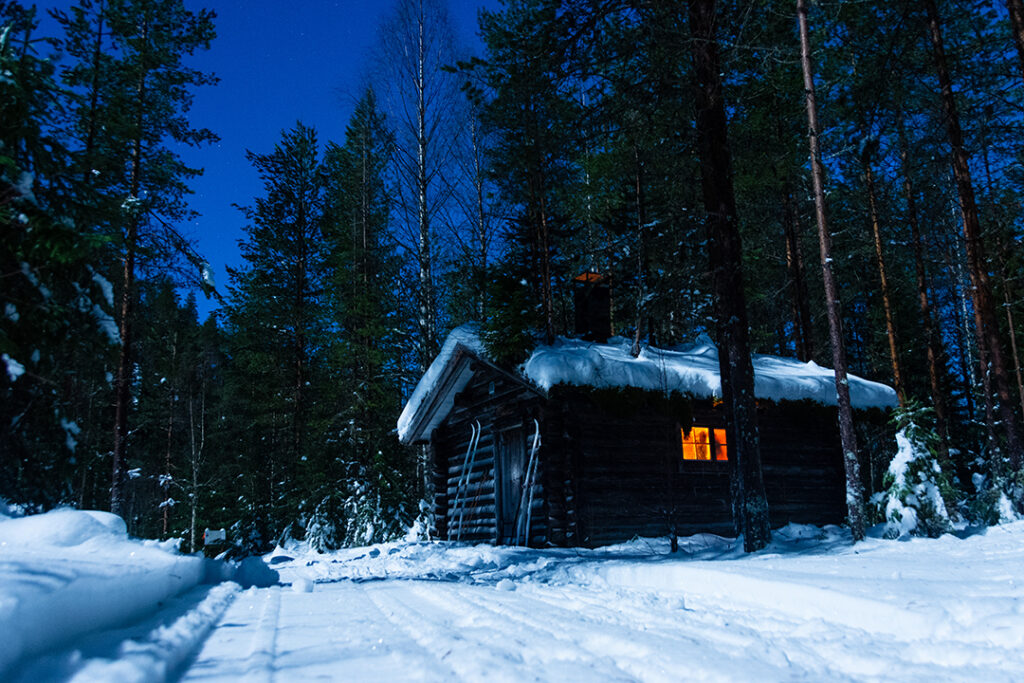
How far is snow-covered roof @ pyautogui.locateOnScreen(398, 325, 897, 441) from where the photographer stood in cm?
1174

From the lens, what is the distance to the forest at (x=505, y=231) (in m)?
8.84

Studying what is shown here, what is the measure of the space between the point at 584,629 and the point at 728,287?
269 inches

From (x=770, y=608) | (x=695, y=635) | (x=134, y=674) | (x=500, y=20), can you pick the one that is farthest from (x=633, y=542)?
(x=500, y=20)

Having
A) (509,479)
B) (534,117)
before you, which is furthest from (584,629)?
(509,479)

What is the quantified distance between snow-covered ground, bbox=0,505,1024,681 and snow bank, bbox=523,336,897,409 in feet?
19.9

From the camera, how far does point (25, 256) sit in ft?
23.3

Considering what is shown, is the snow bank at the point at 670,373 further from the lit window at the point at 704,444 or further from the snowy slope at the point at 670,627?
the snowy slope at the point at 670,627

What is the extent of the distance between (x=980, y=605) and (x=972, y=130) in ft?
41.1

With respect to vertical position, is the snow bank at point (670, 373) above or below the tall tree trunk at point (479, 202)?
below

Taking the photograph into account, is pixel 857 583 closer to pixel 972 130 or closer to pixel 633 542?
pixel 633 542

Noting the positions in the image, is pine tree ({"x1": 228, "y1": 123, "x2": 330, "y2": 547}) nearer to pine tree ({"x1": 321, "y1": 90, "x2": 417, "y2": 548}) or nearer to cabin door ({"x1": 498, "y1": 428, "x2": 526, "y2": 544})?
pine tree ({"x1": 321, "y1": 90, "x2": 417, "y2": 548})

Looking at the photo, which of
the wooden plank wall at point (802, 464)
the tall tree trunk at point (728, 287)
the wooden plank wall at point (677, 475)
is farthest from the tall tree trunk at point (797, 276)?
the tall tree trunk at point (728, 287)

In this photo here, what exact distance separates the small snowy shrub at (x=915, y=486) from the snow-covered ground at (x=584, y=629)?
4571 mm

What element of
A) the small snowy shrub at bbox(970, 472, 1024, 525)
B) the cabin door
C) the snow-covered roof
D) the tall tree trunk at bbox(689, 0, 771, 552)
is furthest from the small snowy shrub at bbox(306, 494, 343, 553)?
the small snowy shrub at bbox(970, 472, 1024, 525)
